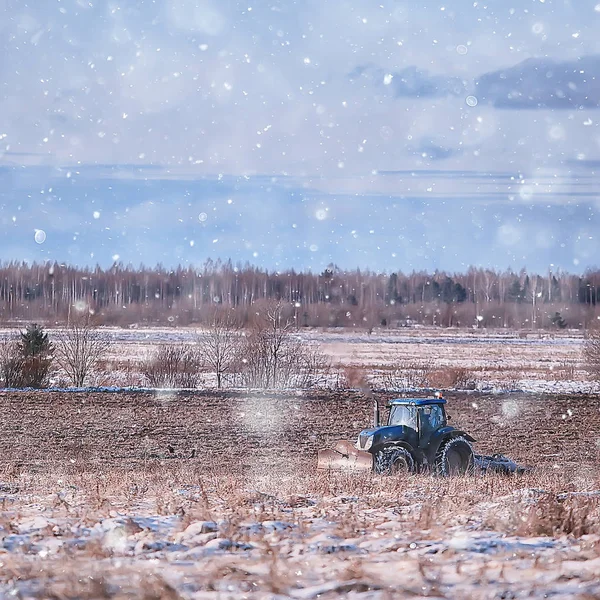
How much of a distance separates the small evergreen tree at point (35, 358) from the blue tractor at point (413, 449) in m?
21.3

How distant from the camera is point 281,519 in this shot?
25.6ft

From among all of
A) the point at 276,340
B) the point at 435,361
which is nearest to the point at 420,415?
the point at 276,340

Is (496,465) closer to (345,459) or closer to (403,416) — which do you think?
(403,416)

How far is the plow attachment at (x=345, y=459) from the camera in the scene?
13.8 meters

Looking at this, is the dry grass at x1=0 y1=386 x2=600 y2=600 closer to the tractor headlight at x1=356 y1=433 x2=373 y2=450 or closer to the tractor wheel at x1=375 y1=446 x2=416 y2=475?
the tractor wheel at x1=375 y1=446 x2=416 y2=475

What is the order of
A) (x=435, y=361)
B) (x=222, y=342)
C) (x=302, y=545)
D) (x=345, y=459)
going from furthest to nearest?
1. (x=435, y=361)
2. (x=222, y=342)
3. (x=345, y=459)
4. (x=302, y=545)

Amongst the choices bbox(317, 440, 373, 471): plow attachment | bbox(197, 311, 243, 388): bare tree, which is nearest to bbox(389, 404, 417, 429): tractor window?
bbox(317, 440, 373, 471): plow attachment

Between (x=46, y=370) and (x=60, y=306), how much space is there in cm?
9155

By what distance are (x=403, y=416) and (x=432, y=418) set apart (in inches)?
21.2

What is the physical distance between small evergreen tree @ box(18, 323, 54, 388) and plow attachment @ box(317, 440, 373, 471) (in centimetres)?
2095

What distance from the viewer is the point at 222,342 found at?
→ 34.7 metres

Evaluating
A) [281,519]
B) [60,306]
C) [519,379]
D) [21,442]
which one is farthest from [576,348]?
[60,306]

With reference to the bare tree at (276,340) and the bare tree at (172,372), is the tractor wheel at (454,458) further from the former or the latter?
the bare tree at (172,372)

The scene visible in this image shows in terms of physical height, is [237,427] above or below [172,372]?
below
